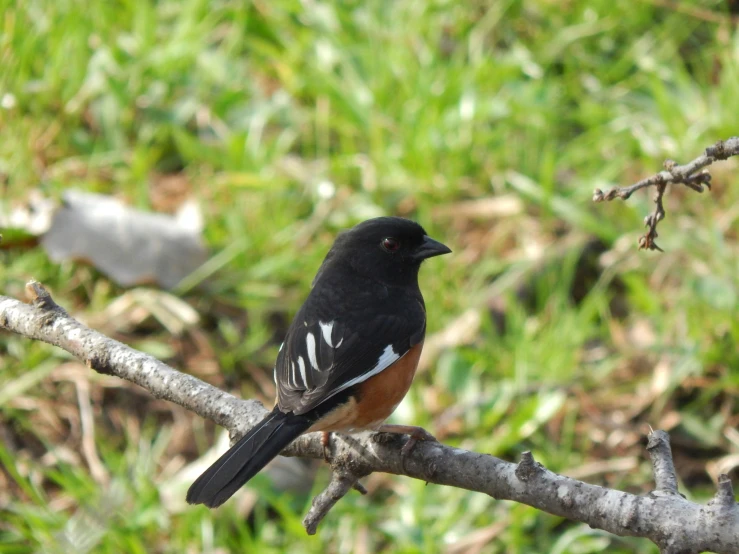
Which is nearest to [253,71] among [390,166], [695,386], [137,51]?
[137,51]

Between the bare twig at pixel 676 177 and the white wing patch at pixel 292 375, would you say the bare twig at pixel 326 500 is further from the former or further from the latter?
the bare twig at pixel 676 177

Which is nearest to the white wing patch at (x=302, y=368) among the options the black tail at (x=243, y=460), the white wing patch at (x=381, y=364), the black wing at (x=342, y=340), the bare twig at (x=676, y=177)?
the black wing at (x=342, y=340)

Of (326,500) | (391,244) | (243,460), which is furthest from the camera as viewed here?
(391,244)

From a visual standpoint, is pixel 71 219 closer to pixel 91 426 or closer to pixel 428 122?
pixel 91 426

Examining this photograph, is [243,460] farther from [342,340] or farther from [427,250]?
[427,250]

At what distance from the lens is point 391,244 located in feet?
11.0

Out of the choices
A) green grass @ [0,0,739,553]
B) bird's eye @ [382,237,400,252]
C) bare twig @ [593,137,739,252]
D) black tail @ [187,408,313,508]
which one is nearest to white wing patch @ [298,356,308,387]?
black tail @ [187,408,313,508]

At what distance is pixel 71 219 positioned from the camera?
446cm

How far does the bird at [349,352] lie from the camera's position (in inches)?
97.8

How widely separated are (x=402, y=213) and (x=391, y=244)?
5.70 ft

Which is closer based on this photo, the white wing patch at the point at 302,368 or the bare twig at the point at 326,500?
the bare twig at the point at 326,500

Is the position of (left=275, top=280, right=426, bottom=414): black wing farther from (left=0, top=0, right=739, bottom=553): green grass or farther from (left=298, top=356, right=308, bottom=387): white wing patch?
(left=0, top=0, right=739, bottom=553): green grass

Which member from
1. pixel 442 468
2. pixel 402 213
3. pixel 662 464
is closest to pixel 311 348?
pixel 442 468

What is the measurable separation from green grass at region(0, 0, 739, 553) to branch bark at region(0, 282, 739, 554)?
43.8 inches
